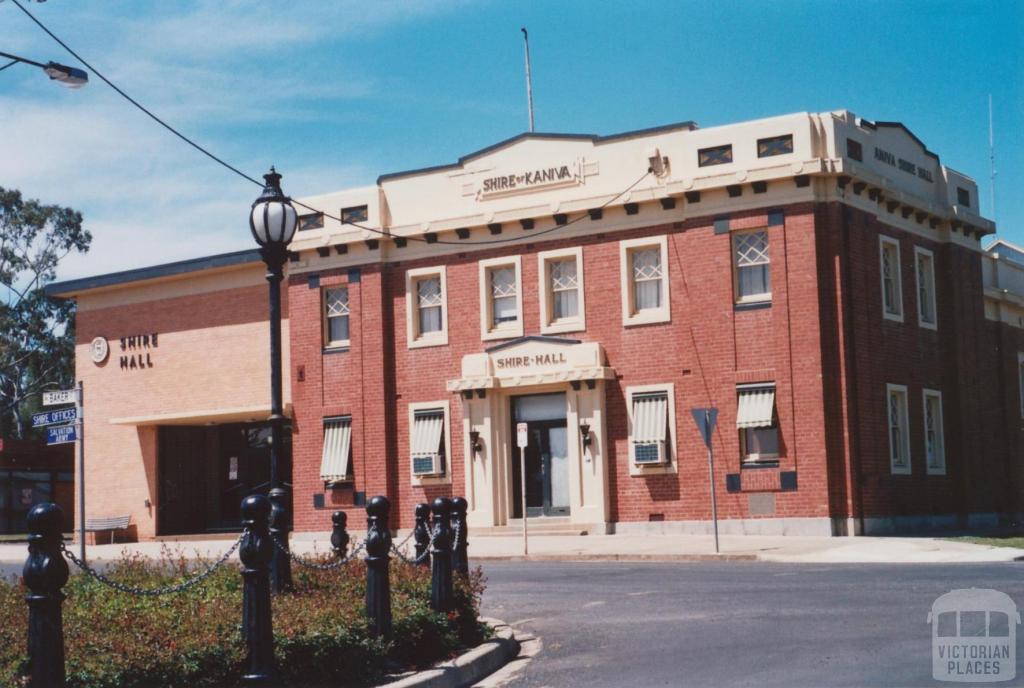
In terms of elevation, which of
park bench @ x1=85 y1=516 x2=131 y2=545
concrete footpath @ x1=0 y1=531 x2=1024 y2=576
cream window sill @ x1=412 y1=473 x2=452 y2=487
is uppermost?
cream window sill @ x1=412 y1=473 x2=452 y2=487

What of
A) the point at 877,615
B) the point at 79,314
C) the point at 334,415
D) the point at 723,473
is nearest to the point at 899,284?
the point at 723,473

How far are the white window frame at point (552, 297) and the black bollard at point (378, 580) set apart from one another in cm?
2076

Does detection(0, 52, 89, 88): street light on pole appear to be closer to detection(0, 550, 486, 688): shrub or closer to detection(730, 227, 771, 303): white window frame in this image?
detection(0, 550, 486, 688): shrub

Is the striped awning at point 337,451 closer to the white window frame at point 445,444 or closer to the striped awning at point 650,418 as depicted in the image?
the white window frame at point 445,444

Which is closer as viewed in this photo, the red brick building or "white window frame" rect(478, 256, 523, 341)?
the red brick building

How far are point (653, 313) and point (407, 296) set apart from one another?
655 cm

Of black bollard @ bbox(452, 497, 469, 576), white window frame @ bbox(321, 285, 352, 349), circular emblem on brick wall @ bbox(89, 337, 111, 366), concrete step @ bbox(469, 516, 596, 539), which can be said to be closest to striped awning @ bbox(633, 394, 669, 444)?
concrete step @ bbox(469, 516, 596, 539)

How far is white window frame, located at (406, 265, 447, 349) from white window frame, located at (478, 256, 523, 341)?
3.71 feet

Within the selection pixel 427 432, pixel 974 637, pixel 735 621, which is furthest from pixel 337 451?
pixel 974 637

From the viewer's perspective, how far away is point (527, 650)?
492 inches

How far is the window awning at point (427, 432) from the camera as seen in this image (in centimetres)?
3284

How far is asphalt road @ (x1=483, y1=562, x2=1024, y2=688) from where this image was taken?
9.91 m

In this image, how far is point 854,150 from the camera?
29.9m

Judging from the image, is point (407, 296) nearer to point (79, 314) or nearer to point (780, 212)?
point (780, 212)
